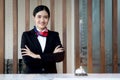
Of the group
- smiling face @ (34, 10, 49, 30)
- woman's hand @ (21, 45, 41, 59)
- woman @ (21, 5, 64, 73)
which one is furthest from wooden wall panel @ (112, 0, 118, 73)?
woman's hand @ (21, 45, 41, 59)

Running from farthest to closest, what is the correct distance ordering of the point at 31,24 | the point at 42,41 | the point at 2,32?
the point at 31,24, the point at 2,32, the point at 42,41

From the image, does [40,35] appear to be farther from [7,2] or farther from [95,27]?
[7,2]

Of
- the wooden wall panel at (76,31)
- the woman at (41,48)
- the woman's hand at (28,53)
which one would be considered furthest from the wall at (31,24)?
the woman's hand at (28,53)

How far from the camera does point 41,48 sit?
2.66 m

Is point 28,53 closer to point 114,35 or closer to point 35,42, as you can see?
point 35,42

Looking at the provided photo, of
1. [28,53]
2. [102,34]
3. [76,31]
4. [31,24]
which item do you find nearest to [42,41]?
[28,53]

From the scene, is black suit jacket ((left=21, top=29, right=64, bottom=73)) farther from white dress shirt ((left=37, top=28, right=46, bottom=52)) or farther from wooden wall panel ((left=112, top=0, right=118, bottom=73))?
wooden wall panel ((left=112, top=0, right=118, bottom=73))

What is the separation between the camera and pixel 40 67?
257cm

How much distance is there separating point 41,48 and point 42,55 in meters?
0.10

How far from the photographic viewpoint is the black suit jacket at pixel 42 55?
8.41 feet

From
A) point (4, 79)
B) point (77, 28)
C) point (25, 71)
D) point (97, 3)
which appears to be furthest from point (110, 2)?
point (4, 79)

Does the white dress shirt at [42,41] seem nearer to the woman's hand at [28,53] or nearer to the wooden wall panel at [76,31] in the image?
the woman's hand at [28,53]

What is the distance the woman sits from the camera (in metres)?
2.57

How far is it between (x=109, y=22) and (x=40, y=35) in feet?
4.60
